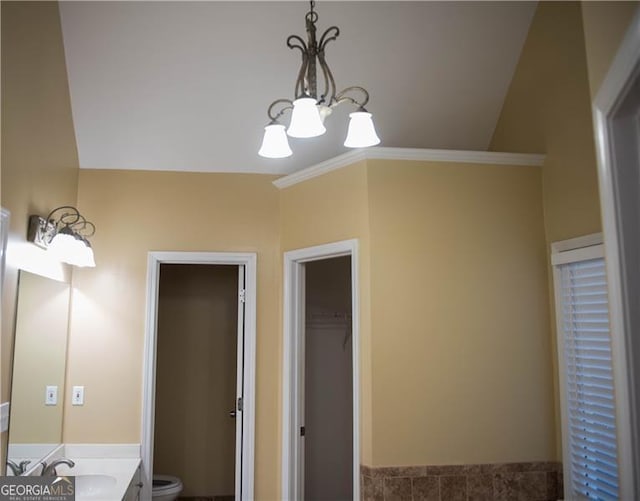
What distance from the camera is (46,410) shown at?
2.90m

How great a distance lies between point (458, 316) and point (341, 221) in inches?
32.3

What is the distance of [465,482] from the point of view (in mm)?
2809

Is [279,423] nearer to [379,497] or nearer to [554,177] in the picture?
[379,497]

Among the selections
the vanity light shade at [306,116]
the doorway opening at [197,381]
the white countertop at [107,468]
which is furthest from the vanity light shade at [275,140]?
the doorway opening at [197,381]

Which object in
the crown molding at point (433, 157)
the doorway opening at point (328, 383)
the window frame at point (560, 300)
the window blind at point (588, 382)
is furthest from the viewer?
the doorway opening at point (328, 383)

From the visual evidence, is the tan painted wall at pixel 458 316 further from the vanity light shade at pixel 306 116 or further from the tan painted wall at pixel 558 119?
the vanity light shade at pixel 306 116

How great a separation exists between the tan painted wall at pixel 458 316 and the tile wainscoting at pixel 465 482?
0.05 metres

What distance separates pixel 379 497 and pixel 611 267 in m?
1.87

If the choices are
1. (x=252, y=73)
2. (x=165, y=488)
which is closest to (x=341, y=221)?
(x=252, y=73)

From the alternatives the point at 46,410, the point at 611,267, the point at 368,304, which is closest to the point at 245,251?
the point at 368,304

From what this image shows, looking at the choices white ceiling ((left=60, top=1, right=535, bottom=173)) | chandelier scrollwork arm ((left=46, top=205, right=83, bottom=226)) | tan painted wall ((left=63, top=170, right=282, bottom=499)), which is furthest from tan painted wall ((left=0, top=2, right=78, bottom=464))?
tan painted wall ((left=63, top=170, right=282, bottom=499))

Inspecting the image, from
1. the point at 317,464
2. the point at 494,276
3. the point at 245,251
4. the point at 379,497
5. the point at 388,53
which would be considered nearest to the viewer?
the point at 379,497

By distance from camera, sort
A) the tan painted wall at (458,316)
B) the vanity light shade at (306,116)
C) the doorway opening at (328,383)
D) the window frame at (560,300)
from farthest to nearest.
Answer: the doorway opening at (328,383) → the tan painted wall at (458,316) → the window frame at (560,300) → the vanity light shade at (306,116)

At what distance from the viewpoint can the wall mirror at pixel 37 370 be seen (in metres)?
2.42
